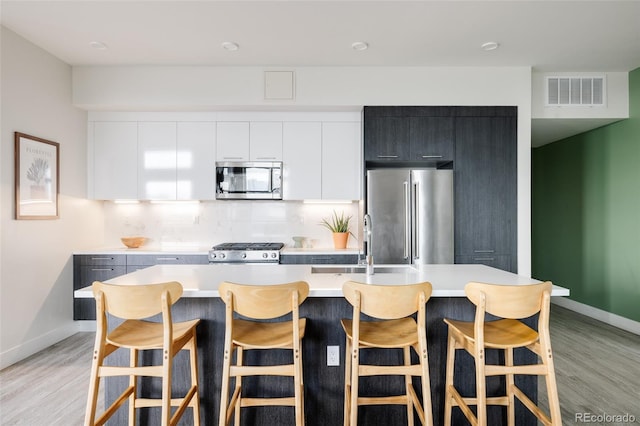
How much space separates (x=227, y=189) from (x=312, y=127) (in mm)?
1243

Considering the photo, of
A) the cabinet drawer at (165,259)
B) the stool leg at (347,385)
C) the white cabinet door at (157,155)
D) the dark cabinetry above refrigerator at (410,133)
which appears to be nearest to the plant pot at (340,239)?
the dark cabinetry above refrigerator at (410,133)

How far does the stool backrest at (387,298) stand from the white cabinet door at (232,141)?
285 centimetres

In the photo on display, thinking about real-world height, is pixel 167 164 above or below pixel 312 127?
below

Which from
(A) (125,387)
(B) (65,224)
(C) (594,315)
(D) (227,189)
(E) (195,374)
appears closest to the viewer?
(E) (195,374)

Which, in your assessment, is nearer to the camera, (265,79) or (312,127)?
(265,79)

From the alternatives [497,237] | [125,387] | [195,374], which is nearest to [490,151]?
[497,237]

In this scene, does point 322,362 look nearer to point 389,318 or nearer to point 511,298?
point 389,318

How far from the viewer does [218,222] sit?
4.53 m

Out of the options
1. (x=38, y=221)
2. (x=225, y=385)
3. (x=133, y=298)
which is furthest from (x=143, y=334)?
(x=38, y=221)

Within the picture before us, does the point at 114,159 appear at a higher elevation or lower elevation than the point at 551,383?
higher

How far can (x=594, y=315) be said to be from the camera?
4.48 meters

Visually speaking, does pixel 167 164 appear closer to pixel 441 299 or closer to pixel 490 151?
pixel 441 299

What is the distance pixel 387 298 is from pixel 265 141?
294 centimetres

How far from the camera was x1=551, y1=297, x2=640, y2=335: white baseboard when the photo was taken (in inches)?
156
